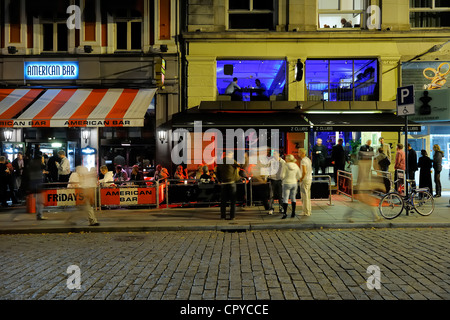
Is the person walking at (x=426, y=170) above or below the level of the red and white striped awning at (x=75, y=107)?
below

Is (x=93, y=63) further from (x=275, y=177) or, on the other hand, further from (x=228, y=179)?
(x=275, y=177)

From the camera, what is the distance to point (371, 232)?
8445 millimetres

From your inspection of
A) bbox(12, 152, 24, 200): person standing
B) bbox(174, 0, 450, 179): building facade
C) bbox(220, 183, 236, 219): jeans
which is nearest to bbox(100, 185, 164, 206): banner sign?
bbox(220, 183, 236, 219): jeans

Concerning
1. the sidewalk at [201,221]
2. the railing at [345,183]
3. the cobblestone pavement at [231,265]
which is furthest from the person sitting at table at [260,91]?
the cobblestone pavement at [231,265]

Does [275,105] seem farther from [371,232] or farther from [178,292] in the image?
[178,292]

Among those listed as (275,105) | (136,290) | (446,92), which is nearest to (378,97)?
(446,92)

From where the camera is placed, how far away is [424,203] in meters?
10.1

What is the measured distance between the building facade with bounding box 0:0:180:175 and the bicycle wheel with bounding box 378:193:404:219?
9.46 metres

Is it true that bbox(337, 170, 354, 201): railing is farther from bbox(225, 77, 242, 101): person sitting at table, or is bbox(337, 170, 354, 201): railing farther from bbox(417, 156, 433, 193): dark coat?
bbox(225, 77, 242, 101): person sitting at table

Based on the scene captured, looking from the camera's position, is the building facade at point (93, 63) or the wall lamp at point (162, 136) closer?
the wall lamp at point (162, 136)

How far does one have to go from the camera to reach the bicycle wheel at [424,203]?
10.0 meters

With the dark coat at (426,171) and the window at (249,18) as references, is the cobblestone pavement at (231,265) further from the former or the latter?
the window at (249,18)

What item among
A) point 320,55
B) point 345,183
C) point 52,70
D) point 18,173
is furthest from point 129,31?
point 345,183

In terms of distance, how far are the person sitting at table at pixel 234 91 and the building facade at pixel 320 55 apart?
0.34 m
